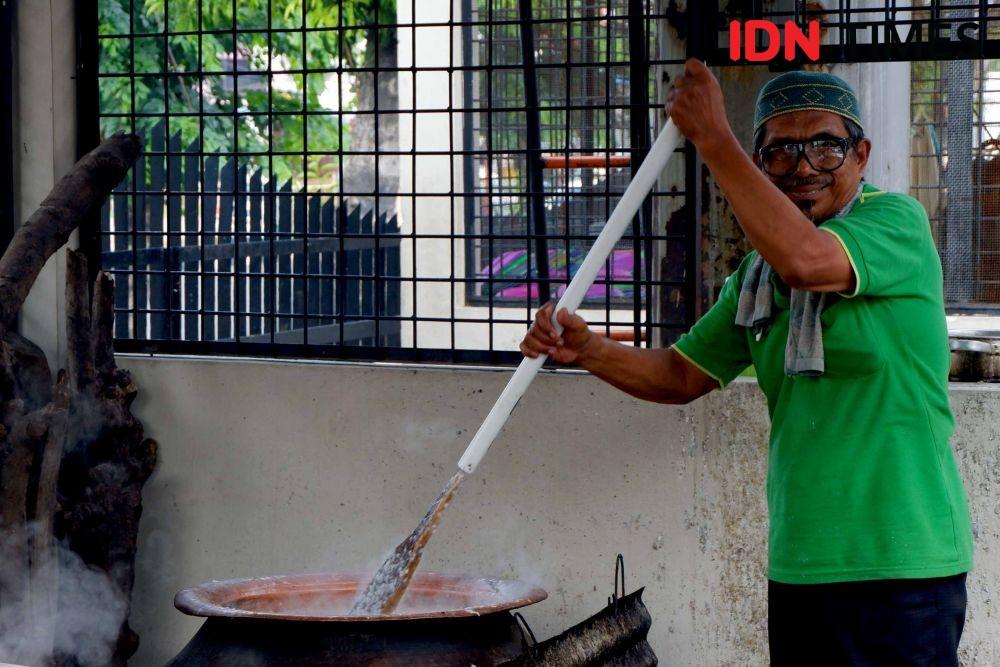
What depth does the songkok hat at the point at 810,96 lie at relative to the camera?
2768 millimetres

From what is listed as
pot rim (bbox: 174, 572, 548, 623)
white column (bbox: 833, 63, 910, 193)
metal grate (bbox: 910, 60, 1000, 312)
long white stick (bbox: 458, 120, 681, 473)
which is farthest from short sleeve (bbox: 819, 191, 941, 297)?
metal grate (bbox: 910, 60, 1000, 312)

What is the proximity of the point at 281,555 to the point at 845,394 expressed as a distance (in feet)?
8.01

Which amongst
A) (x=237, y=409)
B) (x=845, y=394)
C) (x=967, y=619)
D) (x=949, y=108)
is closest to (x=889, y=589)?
(x=845, y=394)

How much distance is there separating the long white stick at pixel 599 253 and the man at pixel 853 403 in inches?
6.2

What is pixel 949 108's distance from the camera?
5508 mm

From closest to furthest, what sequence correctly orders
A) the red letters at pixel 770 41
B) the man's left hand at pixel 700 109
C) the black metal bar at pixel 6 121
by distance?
the man's left hand at pixel 700 109
the red letters at pixel 770 41
the black metal bar at pixel 6 121

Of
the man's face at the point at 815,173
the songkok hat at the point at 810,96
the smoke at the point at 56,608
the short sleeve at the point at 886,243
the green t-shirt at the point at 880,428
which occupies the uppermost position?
the songkok hat at the point at 810,96

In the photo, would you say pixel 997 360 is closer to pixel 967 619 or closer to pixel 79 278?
pixel 967 619

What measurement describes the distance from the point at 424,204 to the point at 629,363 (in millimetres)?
5834

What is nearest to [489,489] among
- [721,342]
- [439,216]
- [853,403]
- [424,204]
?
[721,342]

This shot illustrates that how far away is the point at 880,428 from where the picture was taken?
2689mm

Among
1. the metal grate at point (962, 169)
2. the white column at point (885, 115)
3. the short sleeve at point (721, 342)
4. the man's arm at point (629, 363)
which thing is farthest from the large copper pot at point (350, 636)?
the metal grate at point (962, 169)

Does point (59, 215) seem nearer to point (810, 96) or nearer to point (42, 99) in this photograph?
point (42, 99)

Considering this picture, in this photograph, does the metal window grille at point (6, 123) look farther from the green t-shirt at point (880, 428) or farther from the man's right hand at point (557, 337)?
the green t-shirt at point (880, 428)
